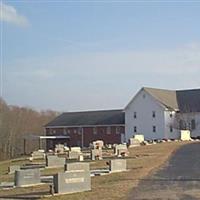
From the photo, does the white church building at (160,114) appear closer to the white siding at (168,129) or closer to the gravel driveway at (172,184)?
the white siding at (168,129)

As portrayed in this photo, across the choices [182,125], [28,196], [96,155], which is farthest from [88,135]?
[28,196]

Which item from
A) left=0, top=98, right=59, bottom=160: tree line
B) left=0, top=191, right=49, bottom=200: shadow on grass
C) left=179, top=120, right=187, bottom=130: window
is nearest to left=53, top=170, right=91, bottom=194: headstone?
left=0, top=191, right=49, bottom=200: shadow on grass

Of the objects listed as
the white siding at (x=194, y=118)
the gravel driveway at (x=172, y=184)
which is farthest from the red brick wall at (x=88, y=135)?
the gravel driveway at (x=172, y=184)

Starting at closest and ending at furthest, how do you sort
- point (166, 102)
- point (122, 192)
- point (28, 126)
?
point (122, 192)
point (166, 102)
point (28, 126)

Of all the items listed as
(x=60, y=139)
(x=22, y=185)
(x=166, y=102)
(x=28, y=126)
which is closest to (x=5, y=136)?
(x=60, y=139)

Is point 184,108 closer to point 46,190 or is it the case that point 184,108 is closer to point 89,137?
point 89,137

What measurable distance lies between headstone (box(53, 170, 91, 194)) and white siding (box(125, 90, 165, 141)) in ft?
192

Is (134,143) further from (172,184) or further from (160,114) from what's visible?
(172,184)

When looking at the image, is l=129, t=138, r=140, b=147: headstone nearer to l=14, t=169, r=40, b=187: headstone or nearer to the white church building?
the white church building

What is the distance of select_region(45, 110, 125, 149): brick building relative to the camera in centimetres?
8344

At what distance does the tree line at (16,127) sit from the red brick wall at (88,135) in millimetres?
6082

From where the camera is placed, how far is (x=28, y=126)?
10906 cm

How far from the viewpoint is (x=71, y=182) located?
19328mm

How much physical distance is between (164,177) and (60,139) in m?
65.6
